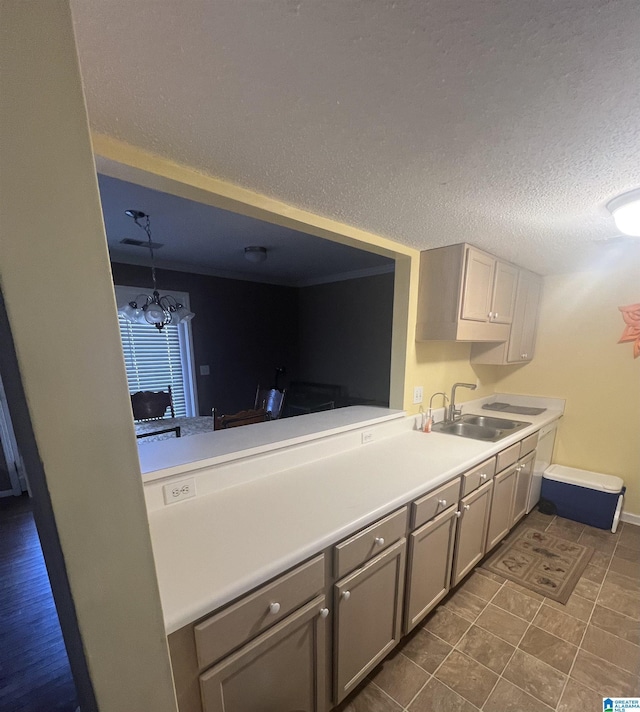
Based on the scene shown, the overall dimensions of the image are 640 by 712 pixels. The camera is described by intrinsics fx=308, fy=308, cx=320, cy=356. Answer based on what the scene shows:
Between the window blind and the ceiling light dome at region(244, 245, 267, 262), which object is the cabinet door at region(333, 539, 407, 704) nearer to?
the ceiling light dome at region(244, 245, 267, 262)

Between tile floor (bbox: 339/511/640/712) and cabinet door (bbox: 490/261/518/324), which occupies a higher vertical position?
cabinet door (bbox: 490/261/518/324)

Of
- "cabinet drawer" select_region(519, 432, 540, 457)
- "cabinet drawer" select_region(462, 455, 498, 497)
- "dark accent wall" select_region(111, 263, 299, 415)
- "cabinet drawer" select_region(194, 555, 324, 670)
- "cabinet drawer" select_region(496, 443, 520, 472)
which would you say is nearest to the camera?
"cabinet drawer" select_region(194, 555, 324, 670)

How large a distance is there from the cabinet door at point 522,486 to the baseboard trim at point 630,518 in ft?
3.05

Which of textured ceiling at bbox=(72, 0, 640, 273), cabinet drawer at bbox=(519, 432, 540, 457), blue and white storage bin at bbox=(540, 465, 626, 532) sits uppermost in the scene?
textured ceiling at bbox=(72, 0, 640, 273)

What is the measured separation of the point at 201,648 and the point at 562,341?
3.45 meters

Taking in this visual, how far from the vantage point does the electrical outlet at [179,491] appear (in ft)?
3.95

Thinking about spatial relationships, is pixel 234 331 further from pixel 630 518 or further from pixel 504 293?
pixel 630 518

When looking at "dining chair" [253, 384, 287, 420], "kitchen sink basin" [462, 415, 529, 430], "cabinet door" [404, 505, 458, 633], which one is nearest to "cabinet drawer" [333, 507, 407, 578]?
"cabinet door" [404, 505, 458, 633]

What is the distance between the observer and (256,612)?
2.90ft

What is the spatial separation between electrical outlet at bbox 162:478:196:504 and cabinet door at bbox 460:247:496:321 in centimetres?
182

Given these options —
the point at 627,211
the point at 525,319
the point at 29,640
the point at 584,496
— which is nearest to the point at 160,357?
the point at 29,640

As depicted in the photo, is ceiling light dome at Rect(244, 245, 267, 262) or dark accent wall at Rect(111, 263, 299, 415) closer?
ceiling light dome at Rect(244, 245, 267, 262)

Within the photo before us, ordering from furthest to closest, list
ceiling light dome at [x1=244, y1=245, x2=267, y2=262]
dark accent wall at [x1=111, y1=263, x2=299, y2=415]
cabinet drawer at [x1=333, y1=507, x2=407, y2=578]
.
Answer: dark accent wall at [x1=111, y1=263, x2=299, y2=415]
ceiling light dome at [x1=244, y1=245, x2=267, y2=262]
cabinet drawer at [x1=333, y1=507, x2=407, y2=578]

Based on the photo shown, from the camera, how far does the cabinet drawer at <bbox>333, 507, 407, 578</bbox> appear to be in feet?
3.59
